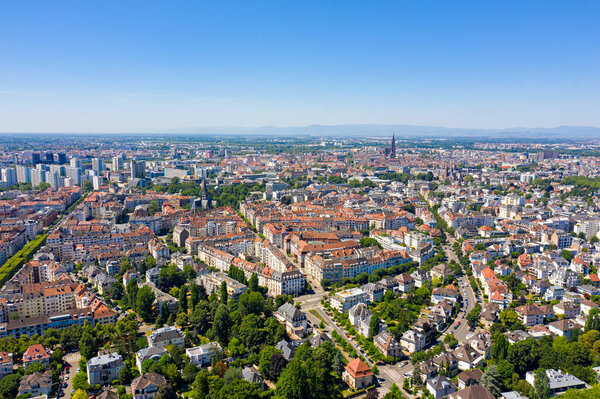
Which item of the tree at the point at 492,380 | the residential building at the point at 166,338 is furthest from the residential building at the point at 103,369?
the tree at the point at 492,380

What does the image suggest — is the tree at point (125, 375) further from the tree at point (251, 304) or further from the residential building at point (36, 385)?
the tree at point (251, 304)

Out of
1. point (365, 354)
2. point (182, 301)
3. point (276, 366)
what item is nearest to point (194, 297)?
point (182, 301)

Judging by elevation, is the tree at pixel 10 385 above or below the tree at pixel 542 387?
below

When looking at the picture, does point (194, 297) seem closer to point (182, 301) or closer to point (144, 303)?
point (182, 301)

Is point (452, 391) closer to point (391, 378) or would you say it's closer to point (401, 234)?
point (391, 378)

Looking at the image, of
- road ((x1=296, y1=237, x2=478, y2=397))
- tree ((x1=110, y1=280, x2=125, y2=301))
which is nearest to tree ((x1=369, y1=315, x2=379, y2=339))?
road ((x1=296, y1=237, x2=478, y2=397))
